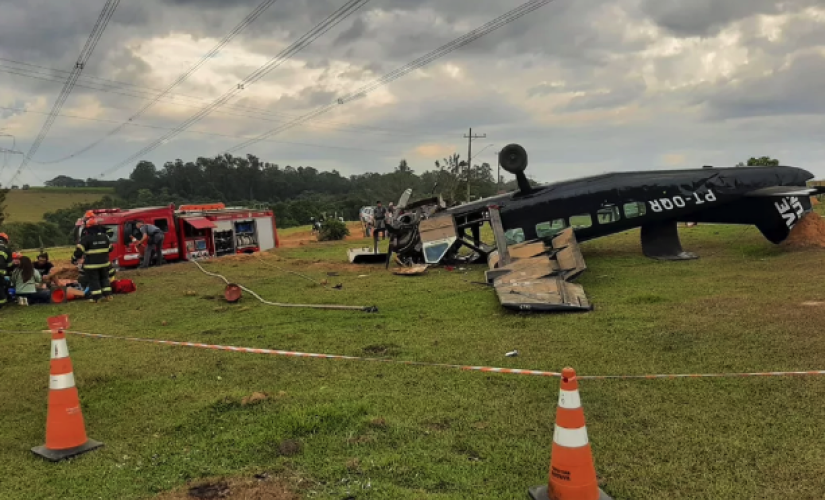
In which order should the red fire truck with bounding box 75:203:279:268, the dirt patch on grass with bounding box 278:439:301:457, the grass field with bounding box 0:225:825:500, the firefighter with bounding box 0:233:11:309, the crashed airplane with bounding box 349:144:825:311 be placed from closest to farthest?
1. the grass field with bounding box 0:225:825:500
2. the dirt patch on grass with bounding box 278:439:301:457
3. the firefighter with bounding box 0:233:11:309
4. the crashed airplane with bounding box 349:144:825:311
5. the red fire truck with bounding box 75:203:279:268

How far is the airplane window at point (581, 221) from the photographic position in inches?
583

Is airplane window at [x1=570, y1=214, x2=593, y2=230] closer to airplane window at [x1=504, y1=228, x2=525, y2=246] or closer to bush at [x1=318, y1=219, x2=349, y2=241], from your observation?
airplane window at [x1=504, y1=228, x2=525, y2=246]

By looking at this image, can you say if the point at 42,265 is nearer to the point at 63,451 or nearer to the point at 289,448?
the point at 63,451

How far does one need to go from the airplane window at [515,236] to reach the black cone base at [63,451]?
11736 millimetres

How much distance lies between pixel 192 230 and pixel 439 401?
18572 millimetres

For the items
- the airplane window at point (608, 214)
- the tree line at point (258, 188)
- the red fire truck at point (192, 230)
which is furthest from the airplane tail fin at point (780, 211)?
the tree line at point (258, 188)

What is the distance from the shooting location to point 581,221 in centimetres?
1484

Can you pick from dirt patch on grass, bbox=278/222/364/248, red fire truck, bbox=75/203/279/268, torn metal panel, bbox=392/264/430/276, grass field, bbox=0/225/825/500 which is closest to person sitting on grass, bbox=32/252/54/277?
grass field, bbox=0/225/825/500

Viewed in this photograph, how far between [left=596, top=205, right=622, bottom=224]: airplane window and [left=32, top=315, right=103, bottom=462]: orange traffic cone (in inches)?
513

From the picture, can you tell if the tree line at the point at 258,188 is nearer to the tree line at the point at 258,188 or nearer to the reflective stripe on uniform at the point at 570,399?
the tree line at the point at 258,188

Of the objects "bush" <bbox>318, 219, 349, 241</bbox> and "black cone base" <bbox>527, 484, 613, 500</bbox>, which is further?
"bush" <bbox>318, 219, 349, 241</bbox>

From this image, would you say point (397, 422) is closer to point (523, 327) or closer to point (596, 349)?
point (596, 349)

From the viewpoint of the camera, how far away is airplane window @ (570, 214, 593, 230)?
14812 millimetres

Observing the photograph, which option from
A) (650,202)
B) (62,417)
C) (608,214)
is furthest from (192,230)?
(62,417)
